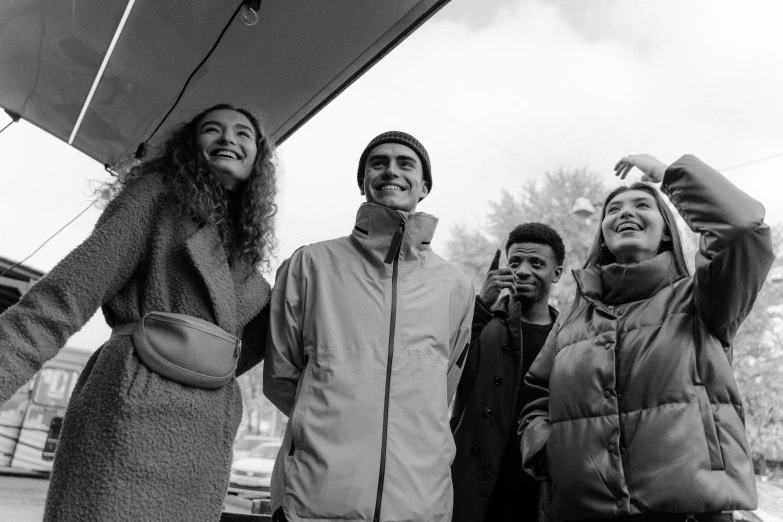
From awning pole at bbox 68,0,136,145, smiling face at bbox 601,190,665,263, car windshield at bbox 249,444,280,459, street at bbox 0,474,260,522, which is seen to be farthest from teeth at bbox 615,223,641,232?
car windshield at bbox 249,444,280,459

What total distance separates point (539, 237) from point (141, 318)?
1.41m

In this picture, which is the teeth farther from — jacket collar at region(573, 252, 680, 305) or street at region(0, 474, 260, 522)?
street at region(0, 474, 260, 522)

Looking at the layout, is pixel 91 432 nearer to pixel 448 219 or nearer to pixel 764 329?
→ pixel 764 329

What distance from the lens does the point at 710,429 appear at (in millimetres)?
1112

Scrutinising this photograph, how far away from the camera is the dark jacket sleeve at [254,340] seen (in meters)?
1.41

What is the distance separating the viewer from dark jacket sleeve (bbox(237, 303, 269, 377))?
1.41 metres

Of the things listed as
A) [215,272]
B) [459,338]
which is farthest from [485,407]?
[215,272]

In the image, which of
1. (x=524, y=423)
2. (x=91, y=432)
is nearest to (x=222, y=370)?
(x=91, y=432)

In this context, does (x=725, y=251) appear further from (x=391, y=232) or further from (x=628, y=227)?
(x=391, y=232)

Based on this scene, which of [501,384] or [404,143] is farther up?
[404,143]

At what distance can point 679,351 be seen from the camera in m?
1.21

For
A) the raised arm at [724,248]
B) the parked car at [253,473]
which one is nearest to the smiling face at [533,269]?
the raised arm at [724,248]

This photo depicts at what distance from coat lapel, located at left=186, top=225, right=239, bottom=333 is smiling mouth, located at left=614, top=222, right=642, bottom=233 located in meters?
0.95

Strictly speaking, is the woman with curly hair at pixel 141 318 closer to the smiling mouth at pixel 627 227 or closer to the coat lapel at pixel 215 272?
the coat lapel at pixel 215 272
